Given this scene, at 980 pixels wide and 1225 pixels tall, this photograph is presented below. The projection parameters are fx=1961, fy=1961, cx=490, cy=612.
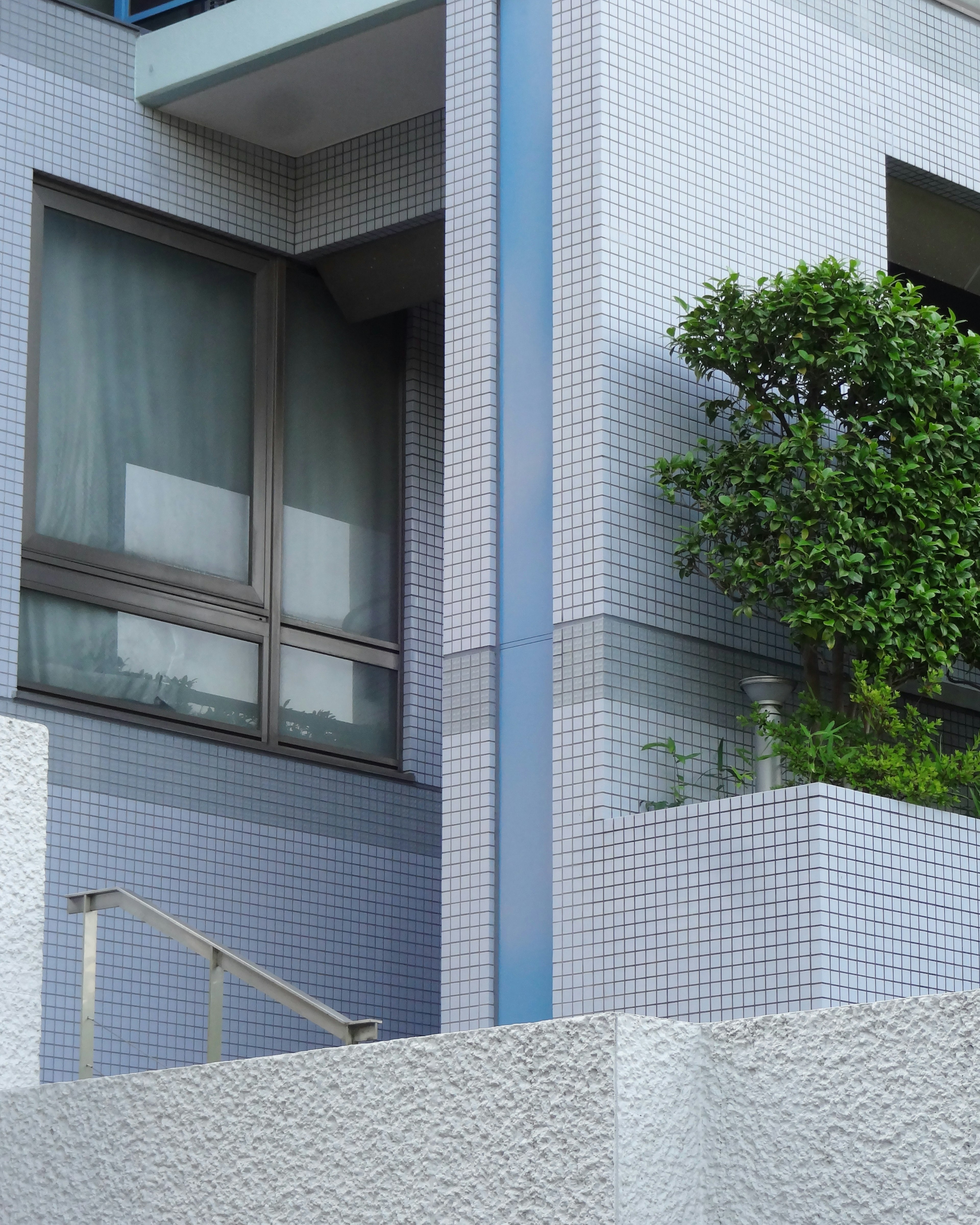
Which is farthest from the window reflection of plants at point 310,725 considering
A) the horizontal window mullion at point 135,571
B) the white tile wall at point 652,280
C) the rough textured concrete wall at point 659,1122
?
the rough textured concrete wall at point 659,1122

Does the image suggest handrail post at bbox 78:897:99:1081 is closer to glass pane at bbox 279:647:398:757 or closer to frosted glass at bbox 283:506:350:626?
glass pane at bbox 279:647:398:757

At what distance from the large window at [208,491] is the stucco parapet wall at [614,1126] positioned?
5155 millimetres

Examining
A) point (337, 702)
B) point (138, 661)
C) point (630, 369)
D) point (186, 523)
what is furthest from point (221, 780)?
point (630, 369)

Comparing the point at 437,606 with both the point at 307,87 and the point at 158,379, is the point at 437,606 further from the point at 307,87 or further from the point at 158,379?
the point at 307,87

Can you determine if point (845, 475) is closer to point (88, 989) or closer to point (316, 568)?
point (88, 989)

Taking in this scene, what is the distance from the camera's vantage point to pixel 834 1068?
358cm

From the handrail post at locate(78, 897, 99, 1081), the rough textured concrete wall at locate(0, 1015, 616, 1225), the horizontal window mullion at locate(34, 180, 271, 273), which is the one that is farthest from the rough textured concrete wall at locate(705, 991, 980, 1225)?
the horizontal window mullion at locate(34, 180, 271, 273)

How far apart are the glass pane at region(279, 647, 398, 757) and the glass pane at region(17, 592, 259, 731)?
204 mm

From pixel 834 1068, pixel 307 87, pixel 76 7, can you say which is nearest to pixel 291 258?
pixel 307 87

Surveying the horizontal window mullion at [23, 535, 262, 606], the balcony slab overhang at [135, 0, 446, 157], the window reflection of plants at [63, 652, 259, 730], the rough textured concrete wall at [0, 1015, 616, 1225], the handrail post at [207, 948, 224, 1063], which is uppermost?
the balcony slab overhang at [135, 0, 446, 157]

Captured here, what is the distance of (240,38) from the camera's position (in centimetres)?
947

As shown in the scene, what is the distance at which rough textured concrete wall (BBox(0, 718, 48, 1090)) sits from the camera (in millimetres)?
4945

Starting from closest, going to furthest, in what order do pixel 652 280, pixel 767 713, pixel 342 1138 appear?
1. pixel 342 1138
2. pixel 767 713
3. pixel 652 280

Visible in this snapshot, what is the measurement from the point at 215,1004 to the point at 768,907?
7.67ft
